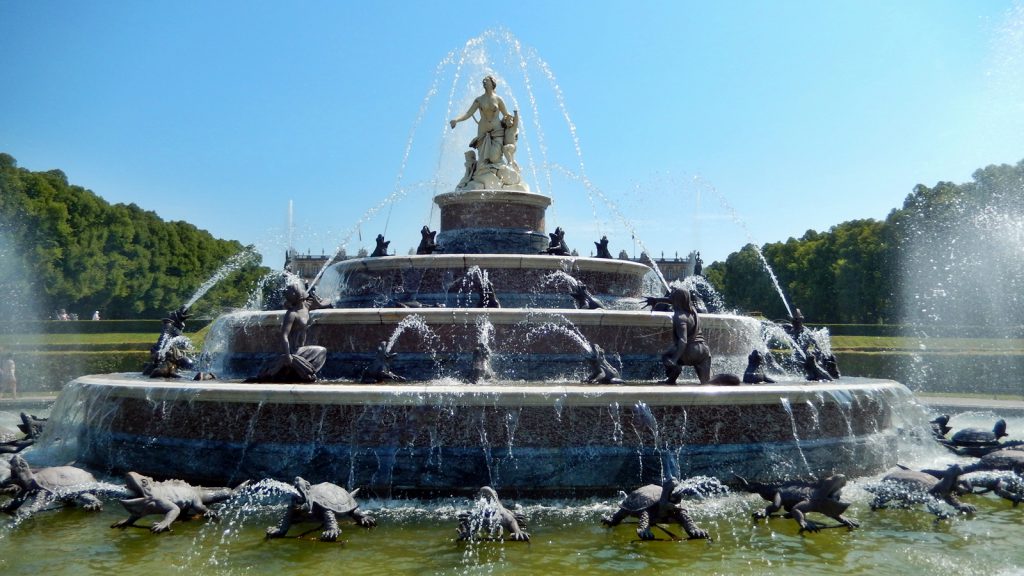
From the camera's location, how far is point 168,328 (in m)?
16.5

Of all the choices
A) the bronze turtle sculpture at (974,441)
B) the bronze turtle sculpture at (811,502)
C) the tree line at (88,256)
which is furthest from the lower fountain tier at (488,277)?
the tree line at (88,256)

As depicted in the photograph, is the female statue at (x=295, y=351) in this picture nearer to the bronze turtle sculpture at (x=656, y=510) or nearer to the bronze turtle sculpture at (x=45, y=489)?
the bronze turtle sculpture at (x=45, y=489)

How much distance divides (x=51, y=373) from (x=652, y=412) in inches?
1109

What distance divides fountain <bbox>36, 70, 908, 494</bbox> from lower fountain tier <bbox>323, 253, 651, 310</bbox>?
165cm

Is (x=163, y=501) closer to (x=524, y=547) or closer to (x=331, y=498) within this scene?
(x=331, y=498)

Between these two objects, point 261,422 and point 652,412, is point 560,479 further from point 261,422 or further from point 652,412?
point 261,422

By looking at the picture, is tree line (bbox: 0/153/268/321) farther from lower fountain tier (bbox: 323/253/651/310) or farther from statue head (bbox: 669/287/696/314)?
statue head (bbox: 669/287/696/314)

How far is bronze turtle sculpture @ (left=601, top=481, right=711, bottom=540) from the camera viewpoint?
816cm

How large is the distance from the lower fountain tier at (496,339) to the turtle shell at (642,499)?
184 inches

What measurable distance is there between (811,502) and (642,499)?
187 centimetres

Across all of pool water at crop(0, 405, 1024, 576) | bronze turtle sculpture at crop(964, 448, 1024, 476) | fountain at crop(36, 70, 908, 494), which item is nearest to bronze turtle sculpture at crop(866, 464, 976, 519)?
pool water at crop(0, 405, 1024, 576)

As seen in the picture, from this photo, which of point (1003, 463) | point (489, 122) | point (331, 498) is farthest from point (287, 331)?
point (489, 122)

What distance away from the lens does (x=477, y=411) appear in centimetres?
974

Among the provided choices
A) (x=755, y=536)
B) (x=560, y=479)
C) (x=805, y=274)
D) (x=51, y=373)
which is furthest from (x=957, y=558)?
(x=805, y=274)
